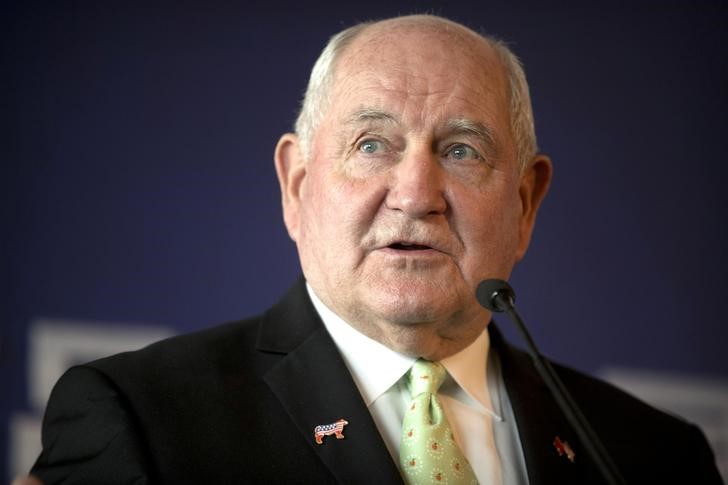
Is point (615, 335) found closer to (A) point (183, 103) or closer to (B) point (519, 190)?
(B) point (519, 190)

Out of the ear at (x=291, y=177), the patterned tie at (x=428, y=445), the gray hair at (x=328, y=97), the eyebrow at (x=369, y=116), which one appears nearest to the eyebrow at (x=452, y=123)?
the eyebrow at (x=369, y=116)

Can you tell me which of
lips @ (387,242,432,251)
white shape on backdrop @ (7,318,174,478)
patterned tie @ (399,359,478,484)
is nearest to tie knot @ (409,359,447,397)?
patterned tie @ (399,359,478,484)

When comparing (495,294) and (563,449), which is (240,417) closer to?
(495,294)

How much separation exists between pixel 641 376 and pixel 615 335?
171 millimetres

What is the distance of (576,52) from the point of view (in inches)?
141

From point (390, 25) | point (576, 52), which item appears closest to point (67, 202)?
→ point (390, 25)

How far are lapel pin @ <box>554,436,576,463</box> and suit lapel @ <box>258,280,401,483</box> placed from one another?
0.48 m

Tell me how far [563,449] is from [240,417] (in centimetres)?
76

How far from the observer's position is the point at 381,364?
2.17m

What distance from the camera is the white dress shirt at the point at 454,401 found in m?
2.13

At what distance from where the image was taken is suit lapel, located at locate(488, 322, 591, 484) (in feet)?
7.13

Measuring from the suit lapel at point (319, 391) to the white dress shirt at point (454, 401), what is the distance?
0.06m

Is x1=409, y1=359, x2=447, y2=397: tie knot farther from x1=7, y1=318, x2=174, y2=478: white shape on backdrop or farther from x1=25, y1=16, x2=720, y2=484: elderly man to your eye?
x1=7, y1=318, x2=174, y2=478: white shape on backdrop

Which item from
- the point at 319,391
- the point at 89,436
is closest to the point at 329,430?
the point at 319,391
